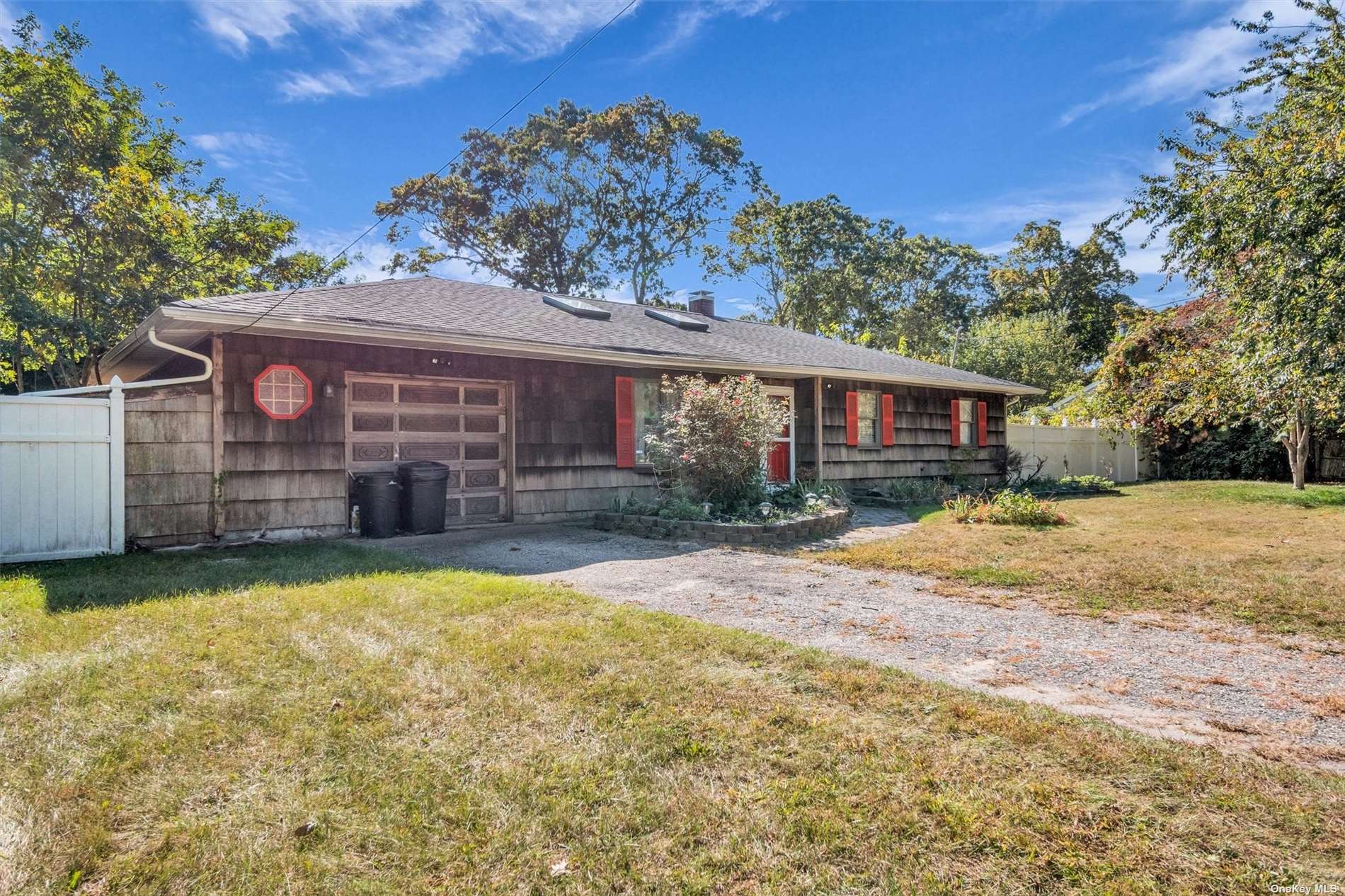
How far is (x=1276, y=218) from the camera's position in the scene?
6.38 m

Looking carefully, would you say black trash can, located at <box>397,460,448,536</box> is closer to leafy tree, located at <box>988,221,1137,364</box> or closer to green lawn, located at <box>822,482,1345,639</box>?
green lawn, located at <box>822,482,1345,639</box>

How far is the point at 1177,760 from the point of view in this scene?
2.33m

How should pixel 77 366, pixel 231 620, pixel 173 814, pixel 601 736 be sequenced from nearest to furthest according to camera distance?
pixel 173 814 → pixel 601 736 → pixel 231 620 → pixel 77 366

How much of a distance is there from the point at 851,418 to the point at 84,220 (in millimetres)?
15420

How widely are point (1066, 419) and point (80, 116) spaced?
76.1 ft

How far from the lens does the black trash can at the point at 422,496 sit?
7.95 m

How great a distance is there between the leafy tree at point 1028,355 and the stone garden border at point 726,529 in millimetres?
19609

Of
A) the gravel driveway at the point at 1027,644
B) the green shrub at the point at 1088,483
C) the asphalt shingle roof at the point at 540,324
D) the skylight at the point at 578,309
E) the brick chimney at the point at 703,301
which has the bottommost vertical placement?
the gravel driveway at the point at 1027,644

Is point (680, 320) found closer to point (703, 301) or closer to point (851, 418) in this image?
point (703, 301)

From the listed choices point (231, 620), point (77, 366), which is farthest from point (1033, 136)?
point (77, 366)

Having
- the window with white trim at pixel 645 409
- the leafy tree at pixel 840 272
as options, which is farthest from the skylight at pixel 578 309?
the leafy tree at pixel 840 272

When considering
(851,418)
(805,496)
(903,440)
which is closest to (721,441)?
(805,496)

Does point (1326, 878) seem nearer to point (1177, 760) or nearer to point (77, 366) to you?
point (1177, 760)

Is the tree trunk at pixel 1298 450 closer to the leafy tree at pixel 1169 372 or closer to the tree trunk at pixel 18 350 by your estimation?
the leafy tree at pixel 1169 372
